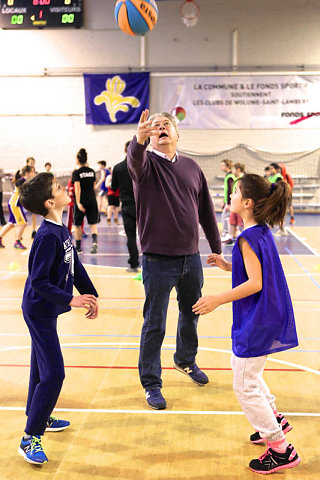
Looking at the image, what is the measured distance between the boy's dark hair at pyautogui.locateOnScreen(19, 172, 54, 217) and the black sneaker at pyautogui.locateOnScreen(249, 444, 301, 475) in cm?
181

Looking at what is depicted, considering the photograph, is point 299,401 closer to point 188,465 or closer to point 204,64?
point 188,465

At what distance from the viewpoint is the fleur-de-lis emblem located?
17391 millimetres

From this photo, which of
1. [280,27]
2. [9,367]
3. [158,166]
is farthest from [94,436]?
[280,27]

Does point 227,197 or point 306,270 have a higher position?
point 227,197

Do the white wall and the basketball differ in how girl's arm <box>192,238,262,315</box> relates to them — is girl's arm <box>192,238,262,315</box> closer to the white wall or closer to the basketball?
the basketball

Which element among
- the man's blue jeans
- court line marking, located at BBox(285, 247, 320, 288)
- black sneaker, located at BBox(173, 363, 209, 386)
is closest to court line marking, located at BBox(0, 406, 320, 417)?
the man's blue jeans

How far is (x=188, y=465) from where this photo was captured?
9.46 feet

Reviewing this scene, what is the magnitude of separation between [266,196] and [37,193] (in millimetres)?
1293

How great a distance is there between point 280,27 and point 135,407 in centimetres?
1605

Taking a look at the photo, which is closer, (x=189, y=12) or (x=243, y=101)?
(x=189, y=12)

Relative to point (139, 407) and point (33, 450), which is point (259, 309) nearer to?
point (139, 407)

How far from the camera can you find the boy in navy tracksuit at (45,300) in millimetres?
2848

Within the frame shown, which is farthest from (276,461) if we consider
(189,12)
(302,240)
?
(189,12)

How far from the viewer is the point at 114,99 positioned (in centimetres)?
1752
